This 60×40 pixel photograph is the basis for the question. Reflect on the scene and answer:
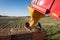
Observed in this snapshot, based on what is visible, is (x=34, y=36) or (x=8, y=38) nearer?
(x=8, y=38)

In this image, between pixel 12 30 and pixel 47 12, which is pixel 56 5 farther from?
pixel 12 30

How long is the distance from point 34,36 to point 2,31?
4.83ft

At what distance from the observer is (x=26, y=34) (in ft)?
20.4

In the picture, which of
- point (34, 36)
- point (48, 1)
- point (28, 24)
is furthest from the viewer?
point (34, 36)

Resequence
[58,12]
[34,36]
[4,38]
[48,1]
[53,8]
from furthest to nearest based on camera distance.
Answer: [34,36], [4,38], [48,1], [53,8], [58,12]

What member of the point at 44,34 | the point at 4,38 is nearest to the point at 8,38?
the point at 4,38

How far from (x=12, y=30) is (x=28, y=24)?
10.4 feet

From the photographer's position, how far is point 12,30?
7.25 m

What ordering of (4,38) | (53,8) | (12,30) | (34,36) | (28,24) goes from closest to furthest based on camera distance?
1. (53,8)
2. (28,24)
3. (4,38)
4. (34,36)
5. (12,30)

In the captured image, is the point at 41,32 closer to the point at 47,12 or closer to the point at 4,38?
the point at 4,38

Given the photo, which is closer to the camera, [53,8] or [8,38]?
[53,8]

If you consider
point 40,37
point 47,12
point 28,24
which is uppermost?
point 47,12

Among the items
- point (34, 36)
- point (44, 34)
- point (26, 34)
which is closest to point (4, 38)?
point (26, 34)

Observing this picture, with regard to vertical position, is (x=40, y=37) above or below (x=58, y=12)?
below
